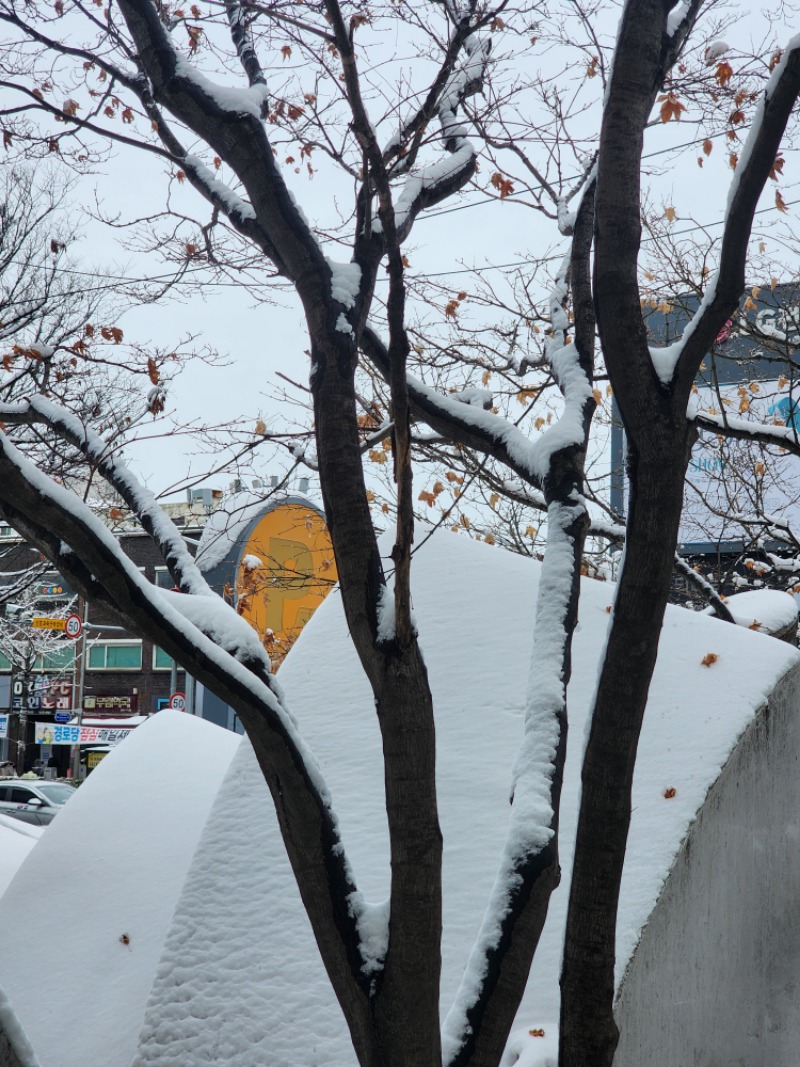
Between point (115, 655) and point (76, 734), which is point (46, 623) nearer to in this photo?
point (76, 734)

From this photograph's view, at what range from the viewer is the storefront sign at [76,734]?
32312 mm

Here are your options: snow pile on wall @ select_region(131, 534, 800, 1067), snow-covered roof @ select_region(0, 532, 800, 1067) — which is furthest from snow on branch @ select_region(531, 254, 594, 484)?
snow-covered roof @ select_region(0, 532, 800, 1067)

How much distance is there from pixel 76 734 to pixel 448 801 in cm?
2948

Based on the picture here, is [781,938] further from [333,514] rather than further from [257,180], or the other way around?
[257,180]

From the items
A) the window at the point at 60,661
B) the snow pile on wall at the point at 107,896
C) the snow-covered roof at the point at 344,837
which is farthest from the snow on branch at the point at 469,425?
the window at the point at 60,661

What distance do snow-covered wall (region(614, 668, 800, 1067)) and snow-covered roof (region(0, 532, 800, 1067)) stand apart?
0.17 m

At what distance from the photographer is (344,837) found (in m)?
5.18

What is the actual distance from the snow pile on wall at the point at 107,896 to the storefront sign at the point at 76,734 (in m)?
→ 26.0

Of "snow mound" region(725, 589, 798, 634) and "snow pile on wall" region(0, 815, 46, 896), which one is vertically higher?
"snow mound" region(725, 589, 798, 634)

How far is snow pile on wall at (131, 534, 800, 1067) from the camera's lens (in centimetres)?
450

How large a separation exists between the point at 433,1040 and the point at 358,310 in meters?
2.13

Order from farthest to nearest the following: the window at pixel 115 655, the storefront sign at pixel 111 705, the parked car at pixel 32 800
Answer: the window at pixel 115 655 → the storefront sign at pixel 111 705 → the parked car at pixel 32 800

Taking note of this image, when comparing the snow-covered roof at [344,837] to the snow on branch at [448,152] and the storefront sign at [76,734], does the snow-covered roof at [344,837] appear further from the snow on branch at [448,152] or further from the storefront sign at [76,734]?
the storefront sign at [76,734]

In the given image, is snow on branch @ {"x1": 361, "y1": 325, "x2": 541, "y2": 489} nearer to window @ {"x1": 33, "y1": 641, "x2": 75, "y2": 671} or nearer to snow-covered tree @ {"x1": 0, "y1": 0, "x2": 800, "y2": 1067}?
snow-covered tree @ {"x1": 0, "y1": 0, "x2": 800, "y2": 1067}
